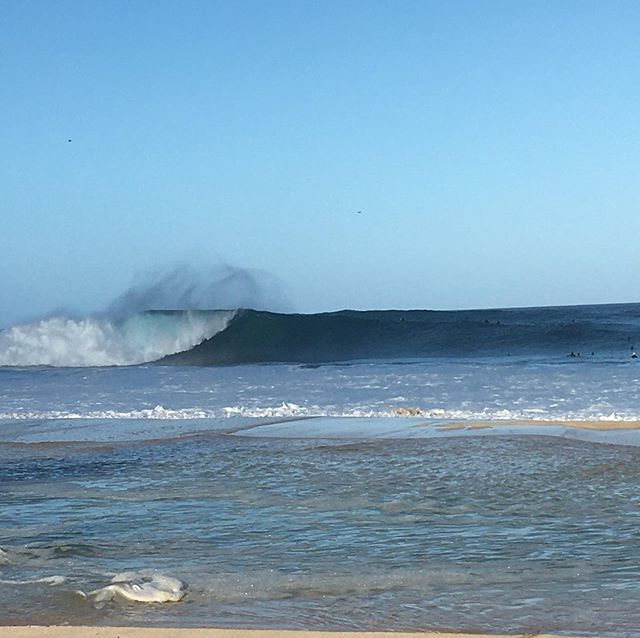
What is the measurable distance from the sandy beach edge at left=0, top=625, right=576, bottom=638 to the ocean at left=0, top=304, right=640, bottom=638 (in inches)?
6.1

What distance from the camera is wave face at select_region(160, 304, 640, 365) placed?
87.5 ft

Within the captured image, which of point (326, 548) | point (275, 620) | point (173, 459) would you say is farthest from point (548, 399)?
point (275, 620)

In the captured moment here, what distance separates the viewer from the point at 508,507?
524 cm

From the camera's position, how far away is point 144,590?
3.57 meters

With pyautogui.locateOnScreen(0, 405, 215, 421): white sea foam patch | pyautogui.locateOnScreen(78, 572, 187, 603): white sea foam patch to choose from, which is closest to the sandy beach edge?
pyautogui.locateOnScreen(78, 572, 187, 603): white sea foam patch

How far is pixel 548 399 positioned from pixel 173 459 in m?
7.17

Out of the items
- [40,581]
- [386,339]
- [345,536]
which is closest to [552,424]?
[345,536]

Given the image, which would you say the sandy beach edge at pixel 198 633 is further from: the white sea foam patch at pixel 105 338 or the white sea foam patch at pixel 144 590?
the white sea foam patch at pixel 105 338

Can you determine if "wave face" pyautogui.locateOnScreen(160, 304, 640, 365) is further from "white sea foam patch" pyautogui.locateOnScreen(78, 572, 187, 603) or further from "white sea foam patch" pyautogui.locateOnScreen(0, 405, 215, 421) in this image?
"white sea foam patch" pyautogui.locateOnScreen(78, 572, 187, 603)

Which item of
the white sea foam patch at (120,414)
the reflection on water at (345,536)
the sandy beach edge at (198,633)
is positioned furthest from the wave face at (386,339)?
the sandy beach edge at (198,633)

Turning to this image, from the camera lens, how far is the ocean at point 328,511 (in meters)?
3.45

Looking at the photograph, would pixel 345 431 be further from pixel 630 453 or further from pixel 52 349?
pixel 52 349

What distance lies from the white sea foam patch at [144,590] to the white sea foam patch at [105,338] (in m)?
25.5

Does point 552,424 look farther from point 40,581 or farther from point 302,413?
point 40,581
